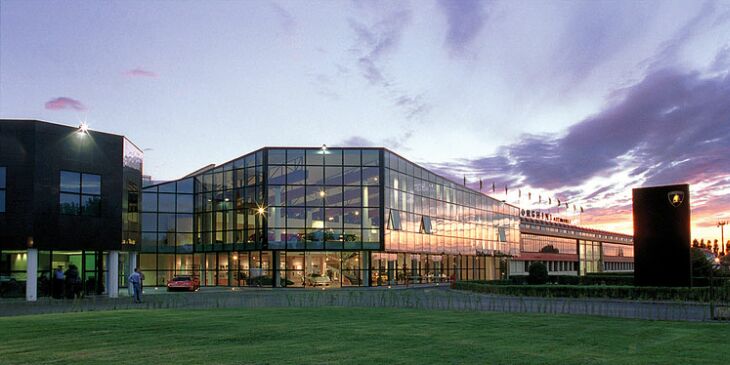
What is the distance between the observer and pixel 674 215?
36.3 m

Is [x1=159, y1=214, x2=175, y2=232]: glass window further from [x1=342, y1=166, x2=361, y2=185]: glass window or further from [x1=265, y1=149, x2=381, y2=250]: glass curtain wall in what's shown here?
[x1=342, y1=166, x2=361, y2=185]: glass window

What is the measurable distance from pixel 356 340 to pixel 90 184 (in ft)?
93.8

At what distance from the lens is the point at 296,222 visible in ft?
182

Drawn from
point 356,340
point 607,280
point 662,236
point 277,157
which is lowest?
point 607,280

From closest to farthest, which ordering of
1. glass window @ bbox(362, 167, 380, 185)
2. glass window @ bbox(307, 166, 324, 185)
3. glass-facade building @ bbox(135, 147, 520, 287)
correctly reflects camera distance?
1. glass-facade building @ bbox(135, 147, 520, 287)
2. glass window @ bbox(307, 166, 324, 185)
3. glass window @ bbox(362, 167, 380, 185)

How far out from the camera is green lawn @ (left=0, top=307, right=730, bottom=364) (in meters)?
12.0

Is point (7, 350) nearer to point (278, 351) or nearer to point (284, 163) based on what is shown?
point (278, 351)

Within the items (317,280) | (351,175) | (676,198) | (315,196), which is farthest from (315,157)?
(676,198)

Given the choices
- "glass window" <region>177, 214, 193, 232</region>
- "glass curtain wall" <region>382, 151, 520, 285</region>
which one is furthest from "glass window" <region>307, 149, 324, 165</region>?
"glass window" <region>177, 214, 193, 232</region>

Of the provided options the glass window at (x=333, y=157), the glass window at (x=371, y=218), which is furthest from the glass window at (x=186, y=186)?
the glass window at (x=371, y=218)

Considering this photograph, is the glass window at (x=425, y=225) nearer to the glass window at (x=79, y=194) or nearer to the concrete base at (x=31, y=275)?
the glass window at (x=79, y=194)

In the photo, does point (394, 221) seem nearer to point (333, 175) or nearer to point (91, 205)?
point (333, 175)

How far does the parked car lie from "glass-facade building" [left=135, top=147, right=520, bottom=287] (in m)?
0.09

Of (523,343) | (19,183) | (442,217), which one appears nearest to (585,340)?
(523,343)
